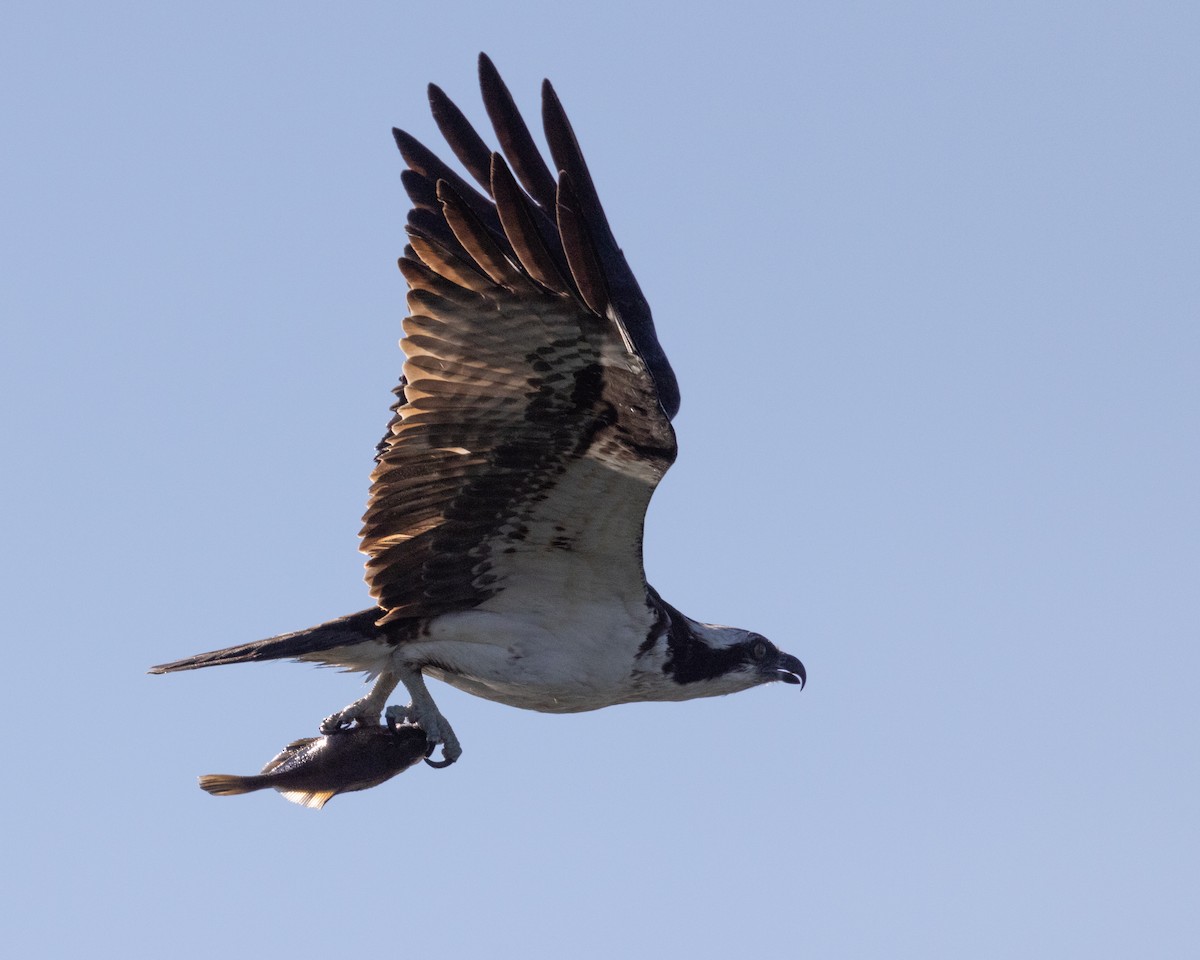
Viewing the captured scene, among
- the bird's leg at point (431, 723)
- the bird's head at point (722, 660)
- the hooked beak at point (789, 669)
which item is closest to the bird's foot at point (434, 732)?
the bird's leg at point (431, 723)

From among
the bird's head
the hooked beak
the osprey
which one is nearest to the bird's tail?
the osprey

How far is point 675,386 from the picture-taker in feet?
31.5

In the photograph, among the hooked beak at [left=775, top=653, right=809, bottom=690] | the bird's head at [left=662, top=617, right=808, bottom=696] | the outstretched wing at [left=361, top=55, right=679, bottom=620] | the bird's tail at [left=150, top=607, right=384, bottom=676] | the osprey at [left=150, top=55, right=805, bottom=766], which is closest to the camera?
the outstretched wing at [left=361, top=55, right=679, bottom=620]

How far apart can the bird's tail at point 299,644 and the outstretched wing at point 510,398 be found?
0.16 m

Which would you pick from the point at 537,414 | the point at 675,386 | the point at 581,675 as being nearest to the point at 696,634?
the point at 581,675

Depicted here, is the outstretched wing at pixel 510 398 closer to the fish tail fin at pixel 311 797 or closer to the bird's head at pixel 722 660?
the bird's head at pixel 722 660

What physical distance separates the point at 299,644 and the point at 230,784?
83cm

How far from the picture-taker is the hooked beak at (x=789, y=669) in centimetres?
1091

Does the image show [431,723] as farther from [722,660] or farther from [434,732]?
[722,660]

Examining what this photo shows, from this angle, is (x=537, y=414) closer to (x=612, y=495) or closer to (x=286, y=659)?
(x=612, y=495)

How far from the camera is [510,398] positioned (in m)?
8.51

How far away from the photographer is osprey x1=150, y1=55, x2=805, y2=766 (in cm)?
812

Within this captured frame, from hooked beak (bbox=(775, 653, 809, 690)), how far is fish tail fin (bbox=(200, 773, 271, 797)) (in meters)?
3.38

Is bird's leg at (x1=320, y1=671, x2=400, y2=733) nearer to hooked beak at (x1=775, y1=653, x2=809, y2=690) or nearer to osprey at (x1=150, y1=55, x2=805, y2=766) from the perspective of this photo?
osprey at (x1=150, y1=55, x2=805, y2=766)
